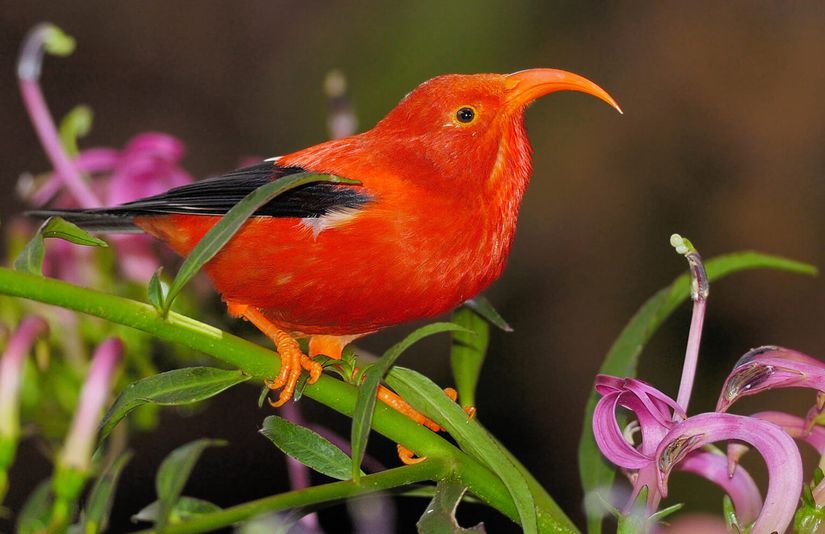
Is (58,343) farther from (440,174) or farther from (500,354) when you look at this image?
(500,354)

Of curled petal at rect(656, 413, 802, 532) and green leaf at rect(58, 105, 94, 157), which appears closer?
curled petal at rect(656, 413, 802, 532)

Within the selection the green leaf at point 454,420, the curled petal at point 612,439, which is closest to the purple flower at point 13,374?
the green leaf at point 454,420

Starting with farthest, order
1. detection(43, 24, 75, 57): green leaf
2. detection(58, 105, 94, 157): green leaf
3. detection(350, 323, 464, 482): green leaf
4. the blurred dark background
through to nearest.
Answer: the blurred dark background, detection(58, 105, 94, 157): green leaf, detection(43, 24, 75, 57): green leaf, detection(350, 323, 464, 482): green leaf

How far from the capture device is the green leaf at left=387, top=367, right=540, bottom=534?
2.25ft

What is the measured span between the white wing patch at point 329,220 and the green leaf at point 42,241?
223mm

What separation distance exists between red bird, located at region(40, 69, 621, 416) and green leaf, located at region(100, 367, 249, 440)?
12 centimetres

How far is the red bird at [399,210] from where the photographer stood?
2.72 feet

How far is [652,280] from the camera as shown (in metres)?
2.44

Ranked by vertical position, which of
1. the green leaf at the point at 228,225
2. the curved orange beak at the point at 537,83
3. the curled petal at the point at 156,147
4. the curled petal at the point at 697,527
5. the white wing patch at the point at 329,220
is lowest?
the curled petal at the point at 697,527

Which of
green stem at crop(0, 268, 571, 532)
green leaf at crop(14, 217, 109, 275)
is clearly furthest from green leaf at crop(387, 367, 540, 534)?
green leaf at crop(14, 217, 109, 275)

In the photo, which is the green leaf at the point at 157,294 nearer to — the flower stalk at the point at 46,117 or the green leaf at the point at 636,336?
the green leaf at the point at 636,336

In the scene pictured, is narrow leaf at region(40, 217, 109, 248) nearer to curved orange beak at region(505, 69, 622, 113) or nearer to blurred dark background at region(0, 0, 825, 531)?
curved orange beak at region(505, 69, 622, 113)

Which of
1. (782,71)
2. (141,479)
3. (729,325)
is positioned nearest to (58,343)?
(141,479)

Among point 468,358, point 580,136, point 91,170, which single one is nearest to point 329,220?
point 468,358
